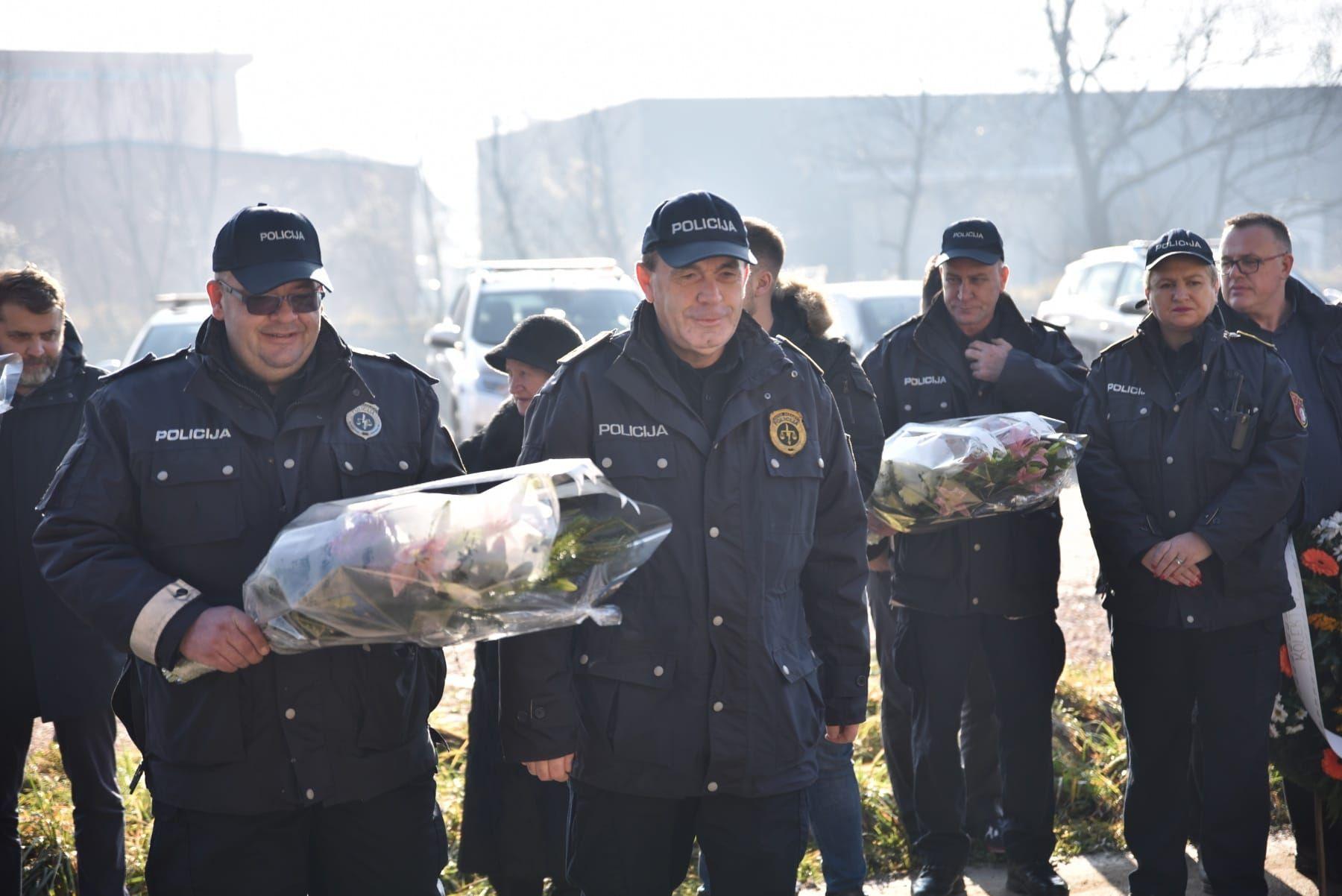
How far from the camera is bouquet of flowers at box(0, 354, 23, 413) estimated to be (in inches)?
159

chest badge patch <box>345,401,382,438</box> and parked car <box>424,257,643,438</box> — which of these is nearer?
chest badge patch <box>345,401,382,438</box>

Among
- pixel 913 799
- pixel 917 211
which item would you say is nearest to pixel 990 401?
pixel 913 799

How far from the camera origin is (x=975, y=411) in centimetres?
464

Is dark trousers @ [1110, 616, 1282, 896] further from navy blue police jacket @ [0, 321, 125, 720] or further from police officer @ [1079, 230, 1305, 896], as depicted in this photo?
navy blue police jacket @ [0, 321, 125, 720]

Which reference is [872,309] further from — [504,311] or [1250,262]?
[1250,262]

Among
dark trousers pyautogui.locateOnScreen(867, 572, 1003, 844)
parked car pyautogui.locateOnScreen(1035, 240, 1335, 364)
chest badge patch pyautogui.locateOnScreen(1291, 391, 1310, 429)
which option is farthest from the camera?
parked car pyautogui.locateOnScreen(1035, 240, 1335, 364)

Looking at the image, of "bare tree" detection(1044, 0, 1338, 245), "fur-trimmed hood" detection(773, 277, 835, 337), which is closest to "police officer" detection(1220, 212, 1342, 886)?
"fur-trimmed hood" detection(773, 277, 835, 337)

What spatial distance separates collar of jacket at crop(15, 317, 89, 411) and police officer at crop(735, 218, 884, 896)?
7.86 feet

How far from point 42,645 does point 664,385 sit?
7.96 ft

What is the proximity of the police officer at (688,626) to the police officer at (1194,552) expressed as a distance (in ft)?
5.12

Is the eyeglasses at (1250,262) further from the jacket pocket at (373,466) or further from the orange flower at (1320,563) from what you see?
the jacket pocket at (373,466)

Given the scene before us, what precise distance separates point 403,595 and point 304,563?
0.74 feet

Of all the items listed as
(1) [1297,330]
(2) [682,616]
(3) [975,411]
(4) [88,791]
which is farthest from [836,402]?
(4) [88,791]

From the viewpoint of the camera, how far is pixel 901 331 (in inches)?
190
